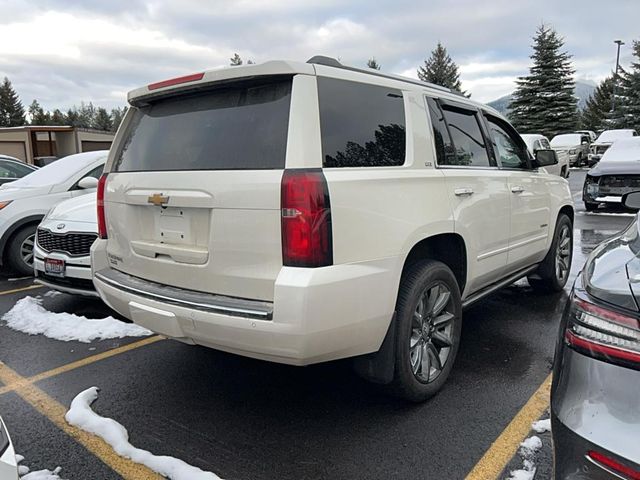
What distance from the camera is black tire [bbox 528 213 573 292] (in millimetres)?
5199

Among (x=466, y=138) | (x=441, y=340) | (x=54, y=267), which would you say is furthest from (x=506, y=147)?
(x=54, y=267)

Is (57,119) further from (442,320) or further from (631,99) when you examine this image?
(442,320)

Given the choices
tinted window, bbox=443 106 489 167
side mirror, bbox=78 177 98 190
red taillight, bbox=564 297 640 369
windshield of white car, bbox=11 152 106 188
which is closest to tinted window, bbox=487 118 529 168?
tinted window, bbox=443 106 489 167

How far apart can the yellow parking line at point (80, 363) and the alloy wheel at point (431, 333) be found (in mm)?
2323

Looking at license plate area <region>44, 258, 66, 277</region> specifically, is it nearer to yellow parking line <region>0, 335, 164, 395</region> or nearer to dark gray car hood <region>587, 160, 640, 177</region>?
yellow parking line <region>0, 335, 164, 395</region>

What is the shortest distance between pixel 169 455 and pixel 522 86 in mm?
40884

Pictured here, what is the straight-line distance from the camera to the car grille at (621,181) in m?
10.8

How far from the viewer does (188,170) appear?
276 centimetres

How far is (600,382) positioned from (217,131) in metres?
2.12

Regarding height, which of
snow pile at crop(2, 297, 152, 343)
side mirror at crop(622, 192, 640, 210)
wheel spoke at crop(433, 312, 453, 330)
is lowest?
snow pile at crop(2, 297, 152, 343)

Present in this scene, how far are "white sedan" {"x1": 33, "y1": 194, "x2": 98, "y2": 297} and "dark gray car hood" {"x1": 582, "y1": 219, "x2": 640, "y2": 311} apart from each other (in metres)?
4.27

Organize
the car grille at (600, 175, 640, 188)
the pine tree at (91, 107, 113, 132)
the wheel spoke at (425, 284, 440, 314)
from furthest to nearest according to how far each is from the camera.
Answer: the pine tree at (91, 107, 113, 132) → the car grille at (600, 175, 640, 188) → the wheel spoke at (425, 284, 440, 314)

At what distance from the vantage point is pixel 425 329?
3.16 meters

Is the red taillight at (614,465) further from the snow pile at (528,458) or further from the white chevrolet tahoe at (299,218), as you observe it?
the white chevrolet tahoe at (299,218)
